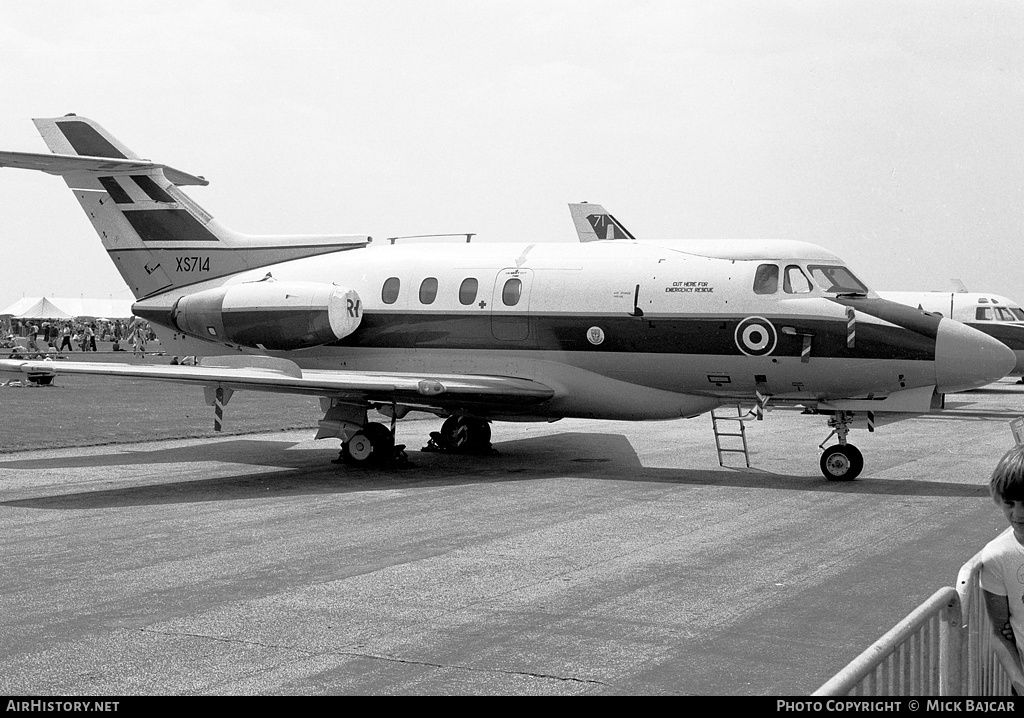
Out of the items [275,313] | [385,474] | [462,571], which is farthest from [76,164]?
[462,571]

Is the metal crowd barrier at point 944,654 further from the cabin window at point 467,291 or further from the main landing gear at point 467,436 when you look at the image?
the main landing gear at point 467,436

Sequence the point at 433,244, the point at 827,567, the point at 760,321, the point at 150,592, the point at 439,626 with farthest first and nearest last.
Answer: the point at 433,244 < the point at 760,321 < the point at 827,567 < the point at 150,592 < the point at 439,626

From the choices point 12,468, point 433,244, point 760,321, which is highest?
point 433,244

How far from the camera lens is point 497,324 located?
56.6 feet

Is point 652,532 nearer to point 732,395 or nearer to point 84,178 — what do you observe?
point 732,395

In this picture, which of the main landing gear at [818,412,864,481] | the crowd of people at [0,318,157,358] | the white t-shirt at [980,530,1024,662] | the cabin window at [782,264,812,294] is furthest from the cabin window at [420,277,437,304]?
the crowd of people at [0,318,157,358]

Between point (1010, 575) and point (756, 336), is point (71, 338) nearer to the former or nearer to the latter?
point (756, 336)

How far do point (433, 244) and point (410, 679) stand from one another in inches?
518

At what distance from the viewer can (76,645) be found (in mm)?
7145

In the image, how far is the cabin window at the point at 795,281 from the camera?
1564 cm

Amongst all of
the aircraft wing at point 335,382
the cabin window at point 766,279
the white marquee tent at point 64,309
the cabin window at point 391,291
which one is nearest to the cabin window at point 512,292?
the aircraft wing at point 335,382

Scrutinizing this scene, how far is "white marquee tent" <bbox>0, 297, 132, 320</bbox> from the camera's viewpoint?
68812 mm

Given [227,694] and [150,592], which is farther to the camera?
[150,592]

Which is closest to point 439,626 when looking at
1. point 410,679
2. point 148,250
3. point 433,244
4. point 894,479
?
point 410,679
